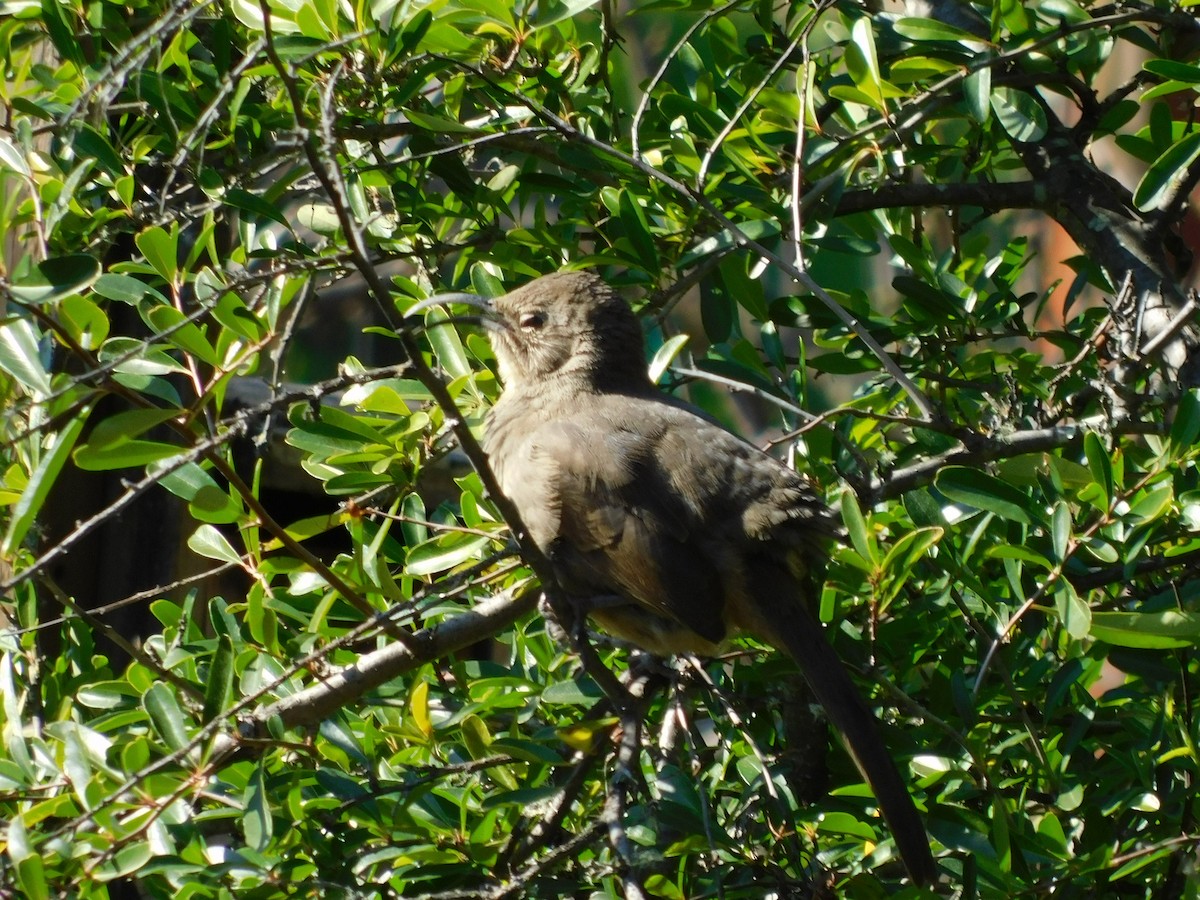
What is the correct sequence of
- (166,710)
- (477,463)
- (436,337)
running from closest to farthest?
(477,463)
(166,710)
(436,337)

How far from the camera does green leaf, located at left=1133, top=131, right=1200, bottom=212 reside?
8.67 ft

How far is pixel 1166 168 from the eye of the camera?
2654mm

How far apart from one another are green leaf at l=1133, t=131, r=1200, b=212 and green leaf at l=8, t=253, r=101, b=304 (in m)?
2.09

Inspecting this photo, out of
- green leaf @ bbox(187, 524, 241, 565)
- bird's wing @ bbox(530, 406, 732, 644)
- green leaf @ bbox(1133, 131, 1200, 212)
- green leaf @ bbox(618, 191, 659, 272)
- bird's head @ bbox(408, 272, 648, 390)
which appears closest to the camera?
green leaf @ bbox(1133, 131, 1200, 212)

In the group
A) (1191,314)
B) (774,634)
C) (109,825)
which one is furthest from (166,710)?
(1191,314)

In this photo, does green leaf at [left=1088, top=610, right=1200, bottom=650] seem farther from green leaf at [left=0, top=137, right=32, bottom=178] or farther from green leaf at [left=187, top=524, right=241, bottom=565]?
green leaf at [left=0, top=137, right=32, bottom=178]

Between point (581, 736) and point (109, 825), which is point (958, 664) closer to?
point (581, 736)

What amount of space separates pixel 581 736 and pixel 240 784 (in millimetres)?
668

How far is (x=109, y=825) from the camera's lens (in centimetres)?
203

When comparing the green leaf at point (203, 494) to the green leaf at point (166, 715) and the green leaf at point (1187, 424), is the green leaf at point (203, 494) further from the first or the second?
the green leaf at point (1187, 424)

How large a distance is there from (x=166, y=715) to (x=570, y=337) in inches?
68.6

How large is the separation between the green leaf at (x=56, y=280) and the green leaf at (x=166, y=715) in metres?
0.74

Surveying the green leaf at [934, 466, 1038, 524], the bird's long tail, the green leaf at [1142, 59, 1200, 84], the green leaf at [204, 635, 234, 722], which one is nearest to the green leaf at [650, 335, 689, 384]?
the bird's long tail

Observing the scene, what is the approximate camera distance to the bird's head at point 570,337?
139 inches
